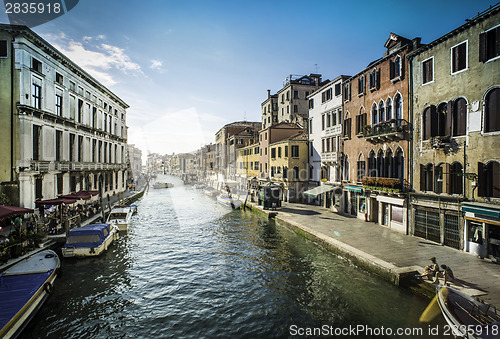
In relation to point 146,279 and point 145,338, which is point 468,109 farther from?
point 146,279

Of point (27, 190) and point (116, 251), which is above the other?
point (27, 190)

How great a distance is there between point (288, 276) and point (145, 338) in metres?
7.98

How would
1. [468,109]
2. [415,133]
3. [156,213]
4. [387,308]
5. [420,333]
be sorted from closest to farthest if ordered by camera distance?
[420,333] → [387,308] → [468,109] → [415,133] → [156,213]

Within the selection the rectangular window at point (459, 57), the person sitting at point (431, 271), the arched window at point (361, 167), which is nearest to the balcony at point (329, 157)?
the arched window at point (361, 167)

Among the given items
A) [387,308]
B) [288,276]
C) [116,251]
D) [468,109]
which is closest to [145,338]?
[288,276]

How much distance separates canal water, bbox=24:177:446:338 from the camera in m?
10.3

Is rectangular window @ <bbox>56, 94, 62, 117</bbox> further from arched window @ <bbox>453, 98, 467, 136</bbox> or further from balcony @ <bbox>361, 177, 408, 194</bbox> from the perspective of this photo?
arched window @ <bbox>453, 98, 467, 136</bbox>

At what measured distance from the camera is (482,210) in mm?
13469

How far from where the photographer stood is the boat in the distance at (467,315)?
789cm

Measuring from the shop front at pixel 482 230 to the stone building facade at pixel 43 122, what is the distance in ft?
104

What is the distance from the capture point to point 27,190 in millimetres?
22375

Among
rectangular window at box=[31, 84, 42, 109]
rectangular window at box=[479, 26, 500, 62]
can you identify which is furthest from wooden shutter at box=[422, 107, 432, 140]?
rectangular window at box=[31, 84, 42, 109]

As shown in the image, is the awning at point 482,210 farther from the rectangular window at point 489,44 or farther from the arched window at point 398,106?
the arched window at point 398,106

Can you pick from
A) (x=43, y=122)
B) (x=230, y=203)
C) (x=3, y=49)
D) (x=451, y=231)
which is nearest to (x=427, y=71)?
(x=451, y=231)
